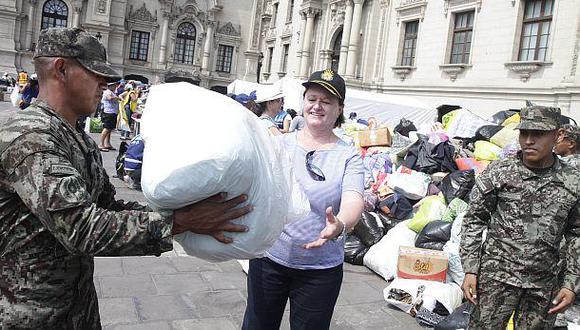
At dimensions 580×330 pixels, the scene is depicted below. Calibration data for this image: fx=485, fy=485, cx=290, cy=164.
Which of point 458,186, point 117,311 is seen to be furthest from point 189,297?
point 458,186

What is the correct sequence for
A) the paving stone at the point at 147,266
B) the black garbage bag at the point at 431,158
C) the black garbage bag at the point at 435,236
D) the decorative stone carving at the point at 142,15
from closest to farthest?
the paving stone at the point at 147,266
the black garbage bag at the point at 435,236
the black garbage bag at the point at 431,158
the decorative stone carving at the point at 142,15

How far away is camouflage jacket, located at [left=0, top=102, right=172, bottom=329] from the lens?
56.5 inches

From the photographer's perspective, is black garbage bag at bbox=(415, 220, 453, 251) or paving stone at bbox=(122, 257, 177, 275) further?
black garbage bag at bbox=(415, 220, 453, 251)

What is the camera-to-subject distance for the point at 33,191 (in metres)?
1.44

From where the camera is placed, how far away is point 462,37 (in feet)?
56.4

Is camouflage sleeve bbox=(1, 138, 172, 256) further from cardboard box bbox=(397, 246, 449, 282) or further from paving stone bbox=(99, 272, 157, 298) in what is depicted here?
cardboard box bbox=(397, 246, 449, 282)

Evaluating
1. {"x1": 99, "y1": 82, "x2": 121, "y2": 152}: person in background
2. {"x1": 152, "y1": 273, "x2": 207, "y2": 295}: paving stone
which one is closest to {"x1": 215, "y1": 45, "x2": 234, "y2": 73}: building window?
{"x1": 99, "y1": 82, "x2": 121, "y2": 152}: person in background

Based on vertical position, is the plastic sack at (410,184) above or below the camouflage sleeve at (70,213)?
below

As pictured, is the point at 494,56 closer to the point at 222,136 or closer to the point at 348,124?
the point at 348,124

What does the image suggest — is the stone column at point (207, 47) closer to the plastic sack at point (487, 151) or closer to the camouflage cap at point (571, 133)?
the plastic sack at point (487, 151)

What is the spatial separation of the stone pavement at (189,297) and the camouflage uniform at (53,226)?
206cm

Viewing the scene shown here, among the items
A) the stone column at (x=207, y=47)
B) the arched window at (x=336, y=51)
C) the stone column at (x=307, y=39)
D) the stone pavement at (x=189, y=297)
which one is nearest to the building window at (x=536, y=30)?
the stone pavement at (x=189, y=297)

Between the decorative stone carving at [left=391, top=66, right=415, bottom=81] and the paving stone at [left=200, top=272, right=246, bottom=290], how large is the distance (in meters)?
16.2

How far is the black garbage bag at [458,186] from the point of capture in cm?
622
